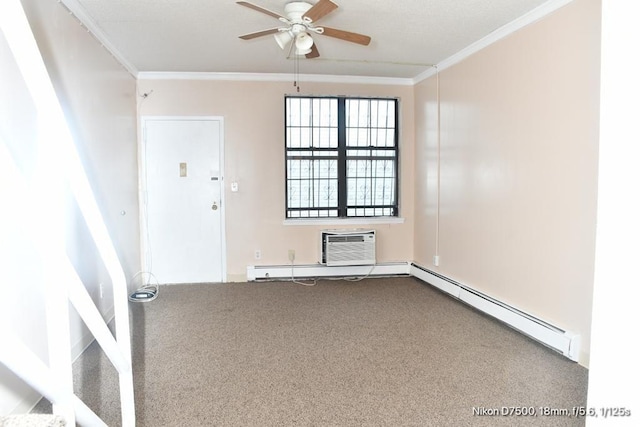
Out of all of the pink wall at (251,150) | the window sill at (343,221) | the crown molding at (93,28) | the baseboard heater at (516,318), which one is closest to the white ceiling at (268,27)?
the crown molding at (93,28)

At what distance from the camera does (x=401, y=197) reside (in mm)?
5250

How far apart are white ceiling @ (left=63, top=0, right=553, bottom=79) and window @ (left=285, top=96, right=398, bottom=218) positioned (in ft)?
1.88

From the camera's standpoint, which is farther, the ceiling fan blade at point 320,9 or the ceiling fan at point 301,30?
the ceiling fan at point 301,30

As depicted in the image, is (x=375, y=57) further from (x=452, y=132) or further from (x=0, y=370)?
(x=0, y=370)

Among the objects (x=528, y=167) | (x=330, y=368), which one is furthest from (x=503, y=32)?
(x=330, y=368)

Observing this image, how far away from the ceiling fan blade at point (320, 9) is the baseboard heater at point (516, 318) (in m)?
2.73

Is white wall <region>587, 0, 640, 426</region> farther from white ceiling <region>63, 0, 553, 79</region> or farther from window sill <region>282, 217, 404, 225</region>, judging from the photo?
window sill <region>282, 217, 404, 225</region>

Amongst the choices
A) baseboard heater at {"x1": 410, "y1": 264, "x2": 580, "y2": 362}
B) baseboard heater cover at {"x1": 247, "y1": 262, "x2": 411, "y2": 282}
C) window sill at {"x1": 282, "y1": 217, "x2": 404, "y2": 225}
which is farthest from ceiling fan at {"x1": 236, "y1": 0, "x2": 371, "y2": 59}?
baseboard heater cover at {"x1": 247, "y1": 262, "x2": 411, "y2": 282}

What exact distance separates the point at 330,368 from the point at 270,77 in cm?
362

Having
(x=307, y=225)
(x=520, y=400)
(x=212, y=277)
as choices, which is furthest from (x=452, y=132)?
(x=212, y=277)

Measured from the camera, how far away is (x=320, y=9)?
259 centimetres

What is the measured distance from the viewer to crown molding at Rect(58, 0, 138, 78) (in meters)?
2.89

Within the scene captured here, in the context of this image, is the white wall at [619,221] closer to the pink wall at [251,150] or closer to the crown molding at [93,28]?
the crown molding at [93,28]

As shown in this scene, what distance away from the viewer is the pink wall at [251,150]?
4762 mm
